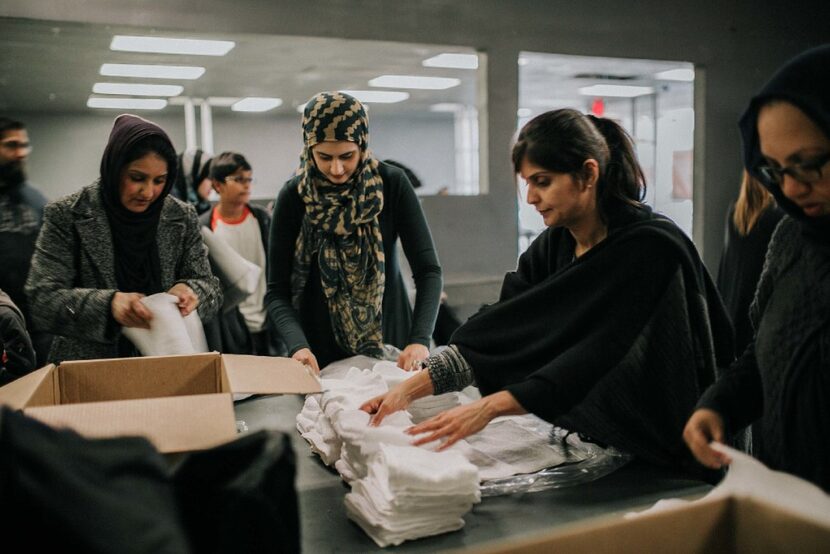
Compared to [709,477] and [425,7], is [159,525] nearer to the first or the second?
[709,477]

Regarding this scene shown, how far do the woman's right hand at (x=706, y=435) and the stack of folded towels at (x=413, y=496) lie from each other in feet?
1.16

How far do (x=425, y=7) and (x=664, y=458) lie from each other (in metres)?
4.00

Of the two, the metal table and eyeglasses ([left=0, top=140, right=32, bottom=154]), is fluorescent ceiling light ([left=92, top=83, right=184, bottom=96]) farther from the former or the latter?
the metal table

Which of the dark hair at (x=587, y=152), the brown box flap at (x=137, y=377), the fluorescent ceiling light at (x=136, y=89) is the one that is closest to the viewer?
the brown box flap at (x=137, y=377)

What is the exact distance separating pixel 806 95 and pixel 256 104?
41.2 feet

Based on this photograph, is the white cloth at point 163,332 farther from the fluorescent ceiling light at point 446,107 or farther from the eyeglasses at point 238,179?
the fluorescent ceiling light at point 446,107

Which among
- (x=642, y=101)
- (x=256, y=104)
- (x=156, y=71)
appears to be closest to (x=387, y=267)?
(x=156, y=71)

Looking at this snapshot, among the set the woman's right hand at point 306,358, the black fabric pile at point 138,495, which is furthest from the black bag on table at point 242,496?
the woman's right hand at point 306,358

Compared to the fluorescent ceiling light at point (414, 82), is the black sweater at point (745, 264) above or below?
below

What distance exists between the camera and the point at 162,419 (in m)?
1.00

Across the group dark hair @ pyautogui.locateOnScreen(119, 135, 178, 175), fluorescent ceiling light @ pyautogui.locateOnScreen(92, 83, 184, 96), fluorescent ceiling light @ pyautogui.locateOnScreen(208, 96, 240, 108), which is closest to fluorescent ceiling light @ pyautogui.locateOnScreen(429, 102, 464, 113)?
fluorescent ceiling light @ pyautogui.locateOnScreen(208, 96, 240, 108)

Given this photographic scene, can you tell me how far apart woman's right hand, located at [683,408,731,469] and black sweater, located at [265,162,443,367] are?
986mm

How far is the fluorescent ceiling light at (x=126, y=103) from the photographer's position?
928cm

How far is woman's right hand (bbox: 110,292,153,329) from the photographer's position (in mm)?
1663
